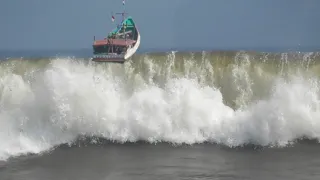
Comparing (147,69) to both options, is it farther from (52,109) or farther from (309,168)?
(309,168)

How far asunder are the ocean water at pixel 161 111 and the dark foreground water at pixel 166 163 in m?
0.06

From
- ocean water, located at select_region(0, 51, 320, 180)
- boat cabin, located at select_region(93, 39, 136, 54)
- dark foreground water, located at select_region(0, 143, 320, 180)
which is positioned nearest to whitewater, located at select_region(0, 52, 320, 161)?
ocean water, located at select_region(0, 51, 320, 180)

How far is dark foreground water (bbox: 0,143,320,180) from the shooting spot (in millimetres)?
14195

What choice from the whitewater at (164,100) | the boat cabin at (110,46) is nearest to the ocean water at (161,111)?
the whitewater at (164,100)

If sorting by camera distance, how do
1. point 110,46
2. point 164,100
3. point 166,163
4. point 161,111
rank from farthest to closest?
point 110,46 → point 164,100 → point 161,111 → point 166,163

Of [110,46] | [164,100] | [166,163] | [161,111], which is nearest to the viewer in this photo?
[166,163]

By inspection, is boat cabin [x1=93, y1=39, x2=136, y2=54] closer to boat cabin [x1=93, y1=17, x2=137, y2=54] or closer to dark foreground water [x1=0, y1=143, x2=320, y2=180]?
boat cabin [x1=93, y1=17, x2=137, y2=54]

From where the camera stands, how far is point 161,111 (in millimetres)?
19453

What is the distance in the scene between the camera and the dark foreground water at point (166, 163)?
14.2 metres

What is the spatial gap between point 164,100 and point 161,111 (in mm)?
559

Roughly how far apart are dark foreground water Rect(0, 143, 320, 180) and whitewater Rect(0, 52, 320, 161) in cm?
97

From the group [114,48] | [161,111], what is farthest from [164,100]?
[114,48]

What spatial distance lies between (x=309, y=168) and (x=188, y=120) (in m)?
5.94

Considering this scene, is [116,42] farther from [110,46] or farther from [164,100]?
[164,100]
